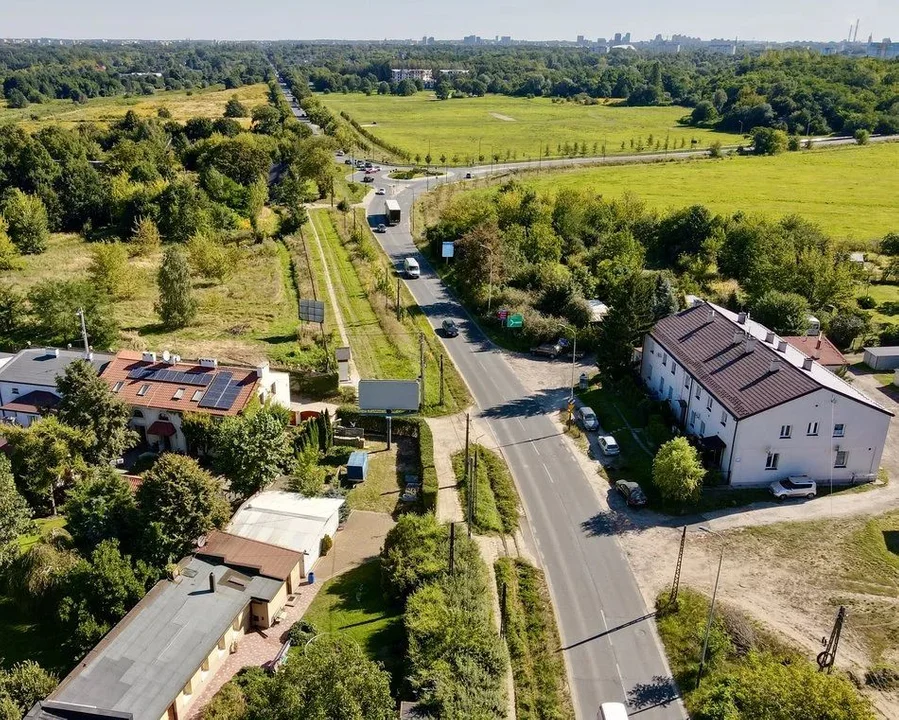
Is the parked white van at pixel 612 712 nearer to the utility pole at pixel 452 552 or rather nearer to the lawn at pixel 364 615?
the lawn at pixel 364 615

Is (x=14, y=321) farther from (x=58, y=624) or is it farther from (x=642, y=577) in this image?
(x=642, y=577)

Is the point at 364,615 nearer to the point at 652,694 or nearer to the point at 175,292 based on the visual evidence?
the point at 652,694

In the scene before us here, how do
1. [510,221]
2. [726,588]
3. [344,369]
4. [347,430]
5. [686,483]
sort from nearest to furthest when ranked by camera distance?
[726,588], [686,483], [347,430], [344,369], [510,221]

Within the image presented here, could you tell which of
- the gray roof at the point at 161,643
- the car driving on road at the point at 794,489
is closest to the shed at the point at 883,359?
the car driving on road at the point at 794,489

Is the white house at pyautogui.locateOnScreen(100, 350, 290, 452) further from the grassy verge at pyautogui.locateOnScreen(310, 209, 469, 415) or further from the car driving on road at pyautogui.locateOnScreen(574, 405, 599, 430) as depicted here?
the car driving on road at pyautogui.locateOnScreen(574, 405, 599, 430)

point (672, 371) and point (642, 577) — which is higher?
point (672, 371)

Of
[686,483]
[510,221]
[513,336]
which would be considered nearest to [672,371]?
[686,483]
